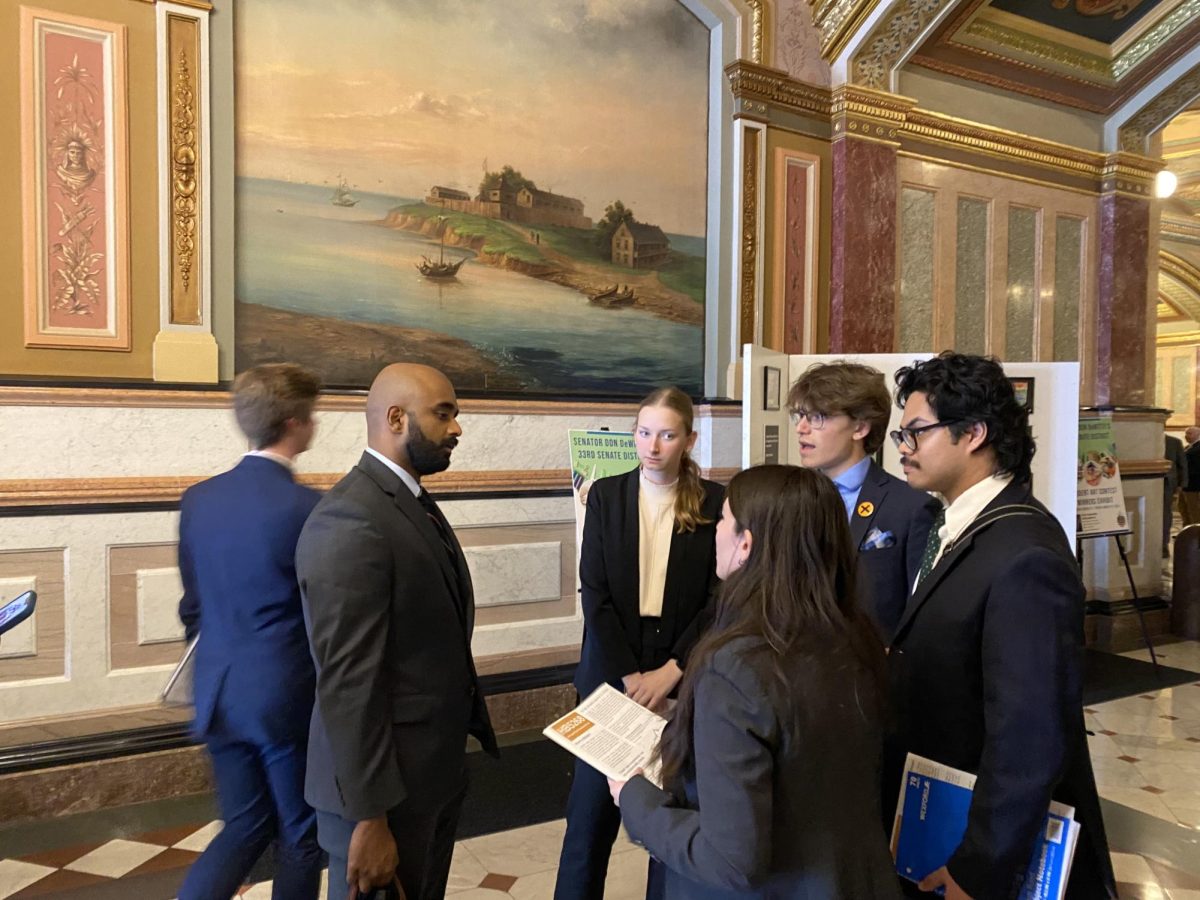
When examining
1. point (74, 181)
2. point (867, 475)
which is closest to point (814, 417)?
point (867, 475)

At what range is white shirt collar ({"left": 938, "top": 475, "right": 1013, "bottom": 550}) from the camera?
1644 mm

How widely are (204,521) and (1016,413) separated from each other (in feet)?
6.25

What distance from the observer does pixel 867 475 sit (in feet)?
7.66

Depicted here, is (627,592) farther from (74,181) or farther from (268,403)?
(74,181)

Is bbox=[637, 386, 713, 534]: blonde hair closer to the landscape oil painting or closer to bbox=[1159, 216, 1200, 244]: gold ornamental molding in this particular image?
the landscape oil painting

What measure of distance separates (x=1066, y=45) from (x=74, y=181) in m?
6.45

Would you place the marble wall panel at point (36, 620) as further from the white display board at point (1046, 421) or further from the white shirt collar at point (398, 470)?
the white display board at point (1046, 421)

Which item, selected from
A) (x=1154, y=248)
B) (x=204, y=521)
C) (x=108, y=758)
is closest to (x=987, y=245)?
(x=1154, y=248)

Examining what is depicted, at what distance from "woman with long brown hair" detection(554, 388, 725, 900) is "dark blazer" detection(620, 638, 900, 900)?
1.09 metres

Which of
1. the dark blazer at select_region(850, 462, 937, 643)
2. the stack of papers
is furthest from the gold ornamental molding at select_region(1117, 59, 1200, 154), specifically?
the stack of papers

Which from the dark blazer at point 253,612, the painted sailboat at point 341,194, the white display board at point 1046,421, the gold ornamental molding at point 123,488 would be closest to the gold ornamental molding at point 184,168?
the painted sailboat at point 341,194

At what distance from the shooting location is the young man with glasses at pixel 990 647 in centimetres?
142

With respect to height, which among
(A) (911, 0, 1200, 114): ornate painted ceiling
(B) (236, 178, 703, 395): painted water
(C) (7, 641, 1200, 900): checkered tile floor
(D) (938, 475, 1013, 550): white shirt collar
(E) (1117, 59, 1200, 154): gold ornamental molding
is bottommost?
(C) (7, 641, 1200, 900): checkered tile floor

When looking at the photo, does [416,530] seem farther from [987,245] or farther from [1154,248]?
[1154,248]
